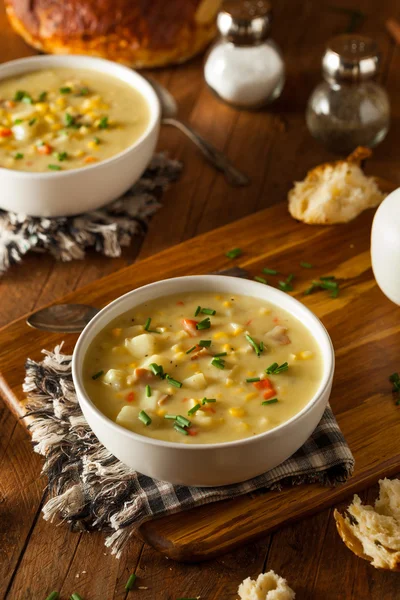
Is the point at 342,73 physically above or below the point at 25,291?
above

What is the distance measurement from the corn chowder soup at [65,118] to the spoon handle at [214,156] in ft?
0.94

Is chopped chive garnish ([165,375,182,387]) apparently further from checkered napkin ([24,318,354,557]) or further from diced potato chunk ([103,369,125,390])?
checkered napkin ([24,318,354,557])

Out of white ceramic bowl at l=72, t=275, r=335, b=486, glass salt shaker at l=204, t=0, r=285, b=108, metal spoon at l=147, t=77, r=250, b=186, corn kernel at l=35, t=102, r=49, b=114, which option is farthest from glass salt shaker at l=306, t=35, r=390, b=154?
white ceramic bowl at l=72, t=275, r=335, b=486

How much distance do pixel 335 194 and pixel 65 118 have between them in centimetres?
95

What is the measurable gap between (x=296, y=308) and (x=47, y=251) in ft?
3.44

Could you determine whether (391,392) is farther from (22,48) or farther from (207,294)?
(22,48)

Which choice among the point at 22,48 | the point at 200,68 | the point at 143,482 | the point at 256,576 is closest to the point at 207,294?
the point at 143,482

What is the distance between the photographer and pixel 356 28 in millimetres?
3969

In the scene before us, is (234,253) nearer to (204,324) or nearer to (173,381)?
(204,324)

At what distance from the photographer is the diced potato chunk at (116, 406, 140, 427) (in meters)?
1.78

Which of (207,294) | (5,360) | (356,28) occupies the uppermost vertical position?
(207,294)

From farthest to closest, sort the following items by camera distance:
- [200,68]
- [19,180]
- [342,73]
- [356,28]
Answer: [356,28] < [200,68] < [342,73] < [19,180]

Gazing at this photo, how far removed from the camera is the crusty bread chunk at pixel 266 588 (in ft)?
5.61

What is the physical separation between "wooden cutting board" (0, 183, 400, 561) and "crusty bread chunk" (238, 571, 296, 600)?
0.11 metres
